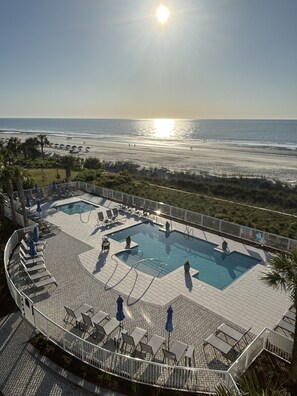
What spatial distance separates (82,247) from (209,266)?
24.0 feet

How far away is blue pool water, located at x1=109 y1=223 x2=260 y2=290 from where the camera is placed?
15.0 meters

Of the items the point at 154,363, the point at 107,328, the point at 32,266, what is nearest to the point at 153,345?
the point at 154,363

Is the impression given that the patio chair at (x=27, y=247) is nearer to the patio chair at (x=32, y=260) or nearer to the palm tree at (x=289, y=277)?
the patio chair at (x=32, y=260)

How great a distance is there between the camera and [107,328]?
9.98 metres

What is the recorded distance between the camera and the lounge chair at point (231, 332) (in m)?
9.73

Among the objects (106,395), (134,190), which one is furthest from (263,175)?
(106,395)

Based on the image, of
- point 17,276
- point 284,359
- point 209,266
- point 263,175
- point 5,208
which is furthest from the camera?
point 263,175

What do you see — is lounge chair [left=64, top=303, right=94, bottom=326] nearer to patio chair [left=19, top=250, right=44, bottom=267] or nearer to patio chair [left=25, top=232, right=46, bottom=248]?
patio chair [left=19, top=250, right=44, bottom=267]

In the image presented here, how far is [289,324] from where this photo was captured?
1033cm

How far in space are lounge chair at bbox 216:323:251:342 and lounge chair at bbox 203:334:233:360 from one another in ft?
1.19

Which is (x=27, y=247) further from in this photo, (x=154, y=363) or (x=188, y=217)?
(x=188, y=217)

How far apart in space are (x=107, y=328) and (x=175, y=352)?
2475 mm

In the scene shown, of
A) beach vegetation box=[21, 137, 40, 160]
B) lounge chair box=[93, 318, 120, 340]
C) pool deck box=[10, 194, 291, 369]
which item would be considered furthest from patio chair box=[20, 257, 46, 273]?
beach vegetation box=[21, 137, 40, 160]

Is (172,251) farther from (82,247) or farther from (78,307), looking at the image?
(78,307)
